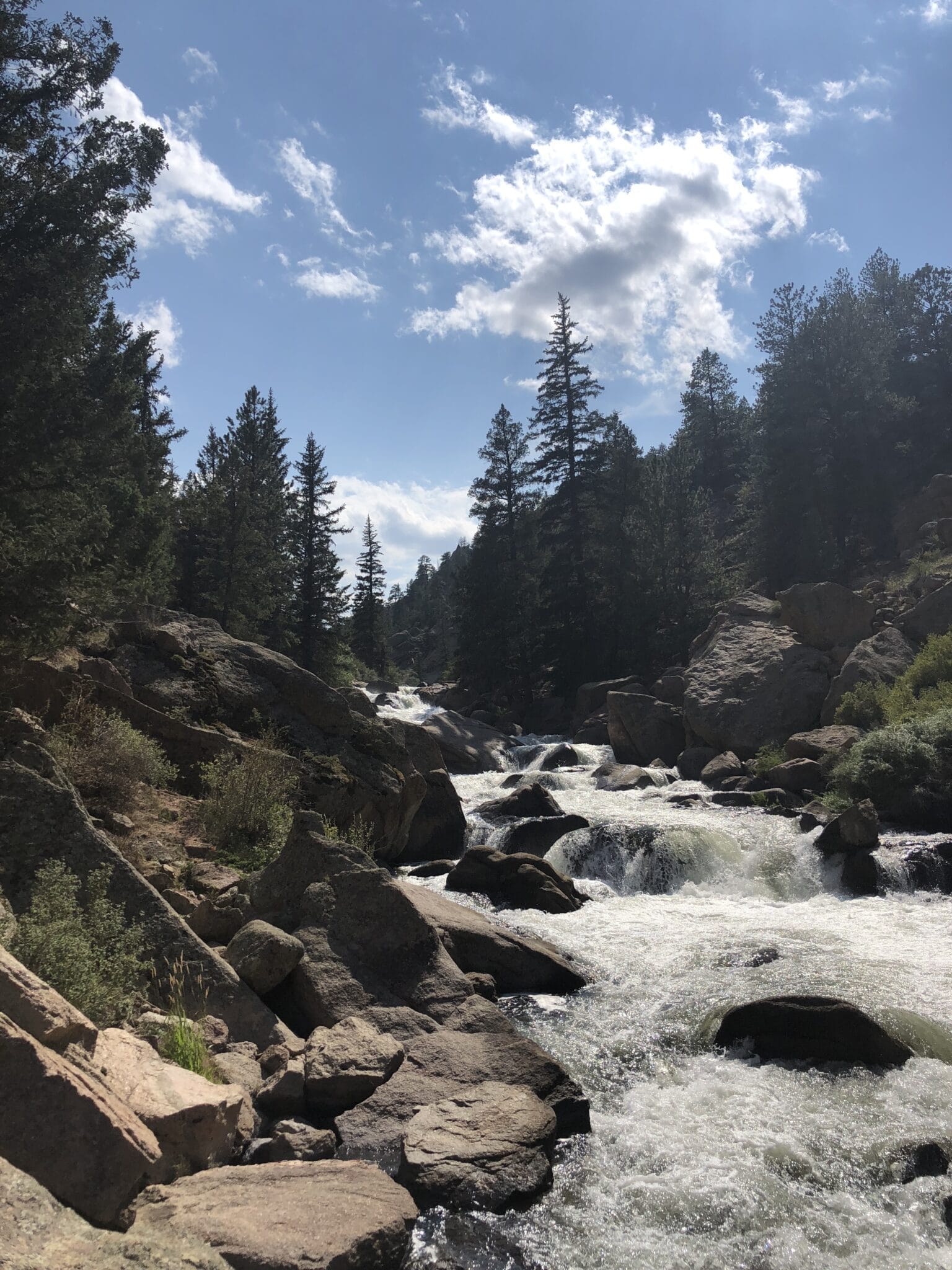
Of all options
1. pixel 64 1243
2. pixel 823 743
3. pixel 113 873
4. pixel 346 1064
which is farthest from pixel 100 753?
pixel 823 743

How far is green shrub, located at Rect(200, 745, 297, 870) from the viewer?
10.5 meters

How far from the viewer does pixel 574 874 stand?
14.8 meters

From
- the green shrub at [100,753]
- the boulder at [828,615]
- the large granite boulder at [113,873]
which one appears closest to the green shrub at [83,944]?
the large granite boulder at [113,873]

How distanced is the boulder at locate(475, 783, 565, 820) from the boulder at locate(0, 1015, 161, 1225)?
565 inches

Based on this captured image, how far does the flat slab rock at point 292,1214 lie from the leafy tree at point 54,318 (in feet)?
23.8

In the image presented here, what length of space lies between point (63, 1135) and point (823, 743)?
18.6m

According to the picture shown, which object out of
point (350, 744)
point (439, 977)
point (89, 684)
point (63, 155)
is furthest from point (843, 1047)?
point (63, 155)

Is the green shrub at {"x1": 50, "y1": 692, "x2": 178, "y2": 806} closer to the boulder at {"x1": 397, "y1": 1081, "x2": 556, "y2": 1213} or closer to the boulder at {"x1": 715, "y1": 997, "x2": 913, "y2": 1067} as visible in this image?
the boulder at {"x1": 397, "y1": 1081, "x2": 556, "y2": 1213}

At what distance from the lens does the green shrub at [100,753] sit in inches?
391

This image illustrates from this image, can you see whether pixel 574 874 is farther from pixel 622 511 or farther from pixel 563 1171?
pixel 622 511

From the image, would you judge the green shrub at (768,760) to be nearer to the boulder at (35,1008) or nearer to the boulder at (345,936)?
the boulder at (345,936)

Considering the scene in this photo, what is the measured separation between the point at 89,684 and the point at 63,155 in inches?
381

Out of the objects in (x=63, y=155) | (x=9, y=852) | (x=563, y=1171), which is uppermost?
(x=63, y=155)

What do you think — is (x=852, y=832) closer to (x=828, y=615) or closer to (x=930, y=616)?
(x=930, y=616)
